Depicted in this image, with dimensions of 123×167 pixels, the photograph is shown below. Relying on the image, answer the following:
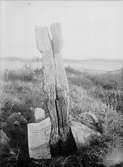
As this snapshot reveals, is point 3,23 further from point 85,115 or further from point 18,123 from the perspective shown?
point 85,115

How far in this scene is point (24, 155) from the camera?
2160mm

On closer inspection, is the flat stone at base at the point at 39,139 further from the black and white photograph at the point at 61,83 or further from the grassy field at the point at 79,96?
the grassy field at the point at 79,96

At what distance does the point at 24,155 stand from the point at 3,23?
138 cm

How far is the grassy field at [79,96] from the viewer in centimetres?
217

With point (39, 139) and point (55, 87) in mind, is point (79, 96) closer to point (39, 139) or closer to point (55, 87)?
point (55, 87)

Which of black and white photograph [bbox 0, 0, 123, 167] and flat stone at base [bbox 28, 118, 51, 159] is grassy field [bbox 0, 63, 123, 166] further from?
flat stone at base [bbox 28, 118, 51, 159]

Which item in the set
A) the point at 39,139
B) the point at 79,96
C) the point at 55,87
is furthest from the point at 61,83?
the point at 39,139

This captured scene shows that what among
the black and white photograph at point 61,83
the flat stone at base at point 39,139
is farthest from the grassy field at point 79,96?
the flat stone at base at point 39,139

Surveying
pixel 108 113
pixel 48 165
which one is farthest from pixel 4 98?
pixel 108 113

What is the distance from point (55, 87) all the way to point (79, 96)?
0.26m

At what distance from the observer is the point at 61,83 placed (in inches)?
87.5

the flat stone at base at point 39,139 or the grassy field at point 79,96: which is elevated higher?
the grassy field at point 79,96

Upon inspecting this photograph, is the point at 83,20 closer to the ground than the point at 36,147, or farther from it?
farther from it

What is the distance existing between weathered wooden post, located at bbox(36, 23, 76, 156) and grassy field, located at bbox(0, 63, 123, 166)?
6 cm
